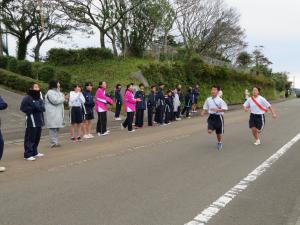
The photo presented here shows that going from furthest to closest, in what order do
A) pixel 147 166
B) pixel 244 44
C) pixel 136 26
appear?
pixel 244 44 < pixel 136 26 < pixel 147 166

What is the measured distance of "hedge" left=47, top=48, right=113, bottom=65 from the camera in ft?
125

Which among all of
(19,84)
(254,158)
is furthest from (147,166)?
(19,84)

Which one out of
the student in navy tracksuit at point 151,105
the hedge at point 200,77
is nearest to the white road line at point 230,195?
the student in navy tracksuit at point 151,105

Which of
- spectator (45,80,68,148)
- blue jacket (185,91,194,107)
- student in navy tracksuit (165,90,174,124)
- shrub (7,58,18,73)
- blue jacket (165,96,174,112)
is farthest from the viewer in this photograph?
shrub (7,58,18,73)

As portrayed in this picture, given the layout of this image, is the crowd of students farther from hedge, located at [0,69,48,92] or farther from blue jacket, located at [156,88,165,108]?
hedge, located at [0,69,48,92]

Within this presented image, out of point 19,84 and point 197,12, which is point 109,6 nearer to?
point 19,84

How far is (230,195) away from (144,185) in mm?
1440

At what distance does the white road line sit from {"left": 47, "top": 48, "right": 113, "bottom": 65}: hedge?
28.8 m

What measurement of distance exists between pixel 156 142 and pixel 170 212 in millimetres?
7497

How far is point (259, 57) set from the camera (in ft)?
282

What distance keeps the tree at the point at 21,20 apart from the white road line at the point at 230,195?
3208 centimetres

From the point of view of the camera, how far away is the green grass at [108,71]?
32.5 m

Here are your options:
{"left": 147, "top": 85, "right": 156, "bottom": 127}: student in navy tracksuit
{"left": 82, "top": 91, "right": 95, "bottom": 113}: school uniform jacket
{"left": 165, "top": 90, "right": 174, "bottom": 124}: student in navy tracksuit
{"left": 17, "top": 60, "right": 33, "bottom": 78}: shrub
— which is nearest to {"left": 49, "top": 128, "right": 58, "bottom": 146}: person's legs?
{"left": 82, "top": 91, "right": 95, "bottom": 113}: school uniform jacket

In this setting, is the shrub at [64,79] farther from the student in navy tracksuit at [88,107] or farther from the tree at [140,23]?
the student in navy tracksuit at [88,107]
